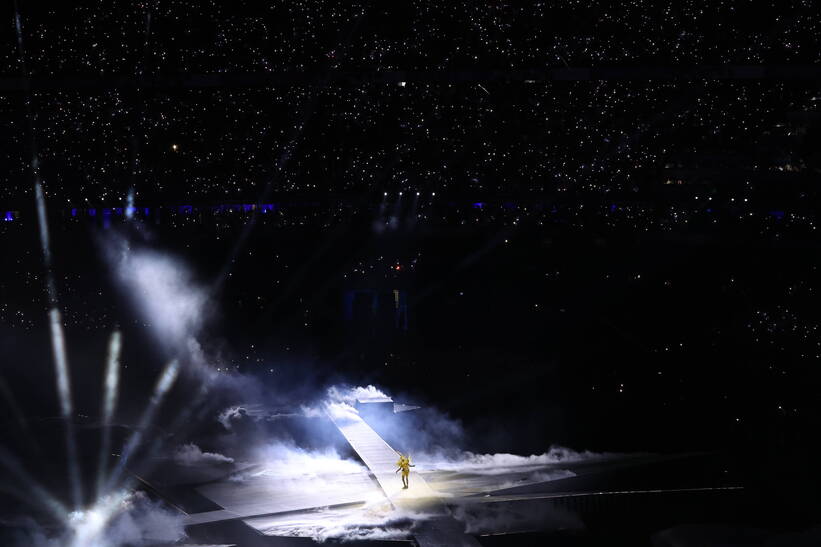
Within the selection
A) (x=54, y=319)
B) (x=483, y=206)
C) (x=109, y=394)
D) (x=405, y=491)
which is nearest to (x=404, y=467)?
(x=405, y=491)

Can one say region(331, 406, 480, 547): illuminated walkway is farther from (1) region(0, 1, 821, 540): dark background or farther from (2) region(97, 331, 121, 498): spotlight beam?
(2) region(97, 331, 121, 498): spotlight beam

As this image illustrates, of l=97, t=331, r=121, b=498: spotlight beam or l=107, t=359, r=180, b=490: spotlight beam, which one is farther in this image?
l=97, t=331, r=121, b=498: spotlight beam

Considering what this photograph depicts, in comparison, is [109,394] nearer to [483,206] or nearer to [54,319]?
[54,319]

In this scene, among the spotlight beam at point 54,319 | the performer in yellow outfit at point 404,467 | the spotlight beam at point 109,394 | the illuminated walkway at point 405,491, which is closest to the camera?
the illuminated walkway at point 405,491

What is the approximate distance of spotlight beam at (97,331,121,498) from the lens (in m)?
12.0

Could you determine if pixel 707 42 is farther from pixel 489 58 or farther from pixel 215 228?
pixel 215 228

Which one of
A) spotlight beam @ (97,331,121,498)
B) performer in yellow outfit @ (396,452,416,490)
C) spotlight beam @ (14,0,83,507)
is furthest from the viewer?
spotlight beam @ (97,331,121,498)

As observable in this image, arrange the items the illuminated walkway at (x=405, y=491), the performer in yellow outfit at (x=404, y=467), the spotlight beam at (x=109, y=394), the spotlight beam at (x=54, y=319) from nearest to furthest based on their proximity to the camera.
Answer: the illuminated walkway at (x=405, y=491), the performer in yellow outfit at (x=404, y=467), the spotlight beam at (x=54, y=319), the spotlight beam at (x=109, y=394)

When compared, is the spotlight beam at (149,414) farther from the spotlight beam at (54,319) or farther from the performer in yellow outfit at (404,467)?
the performer in yellow outfit at (404,467)

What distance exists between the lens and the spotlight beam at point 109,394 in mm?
12016

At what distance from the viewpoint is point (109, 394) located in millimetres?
16828

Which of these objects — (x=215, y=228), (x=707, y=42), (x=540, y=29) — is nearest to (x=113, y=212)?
(x=215, y=228)

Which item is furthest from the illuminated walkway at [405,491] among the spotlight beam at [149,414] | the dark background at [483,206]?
the spotlight beam at [149,414]

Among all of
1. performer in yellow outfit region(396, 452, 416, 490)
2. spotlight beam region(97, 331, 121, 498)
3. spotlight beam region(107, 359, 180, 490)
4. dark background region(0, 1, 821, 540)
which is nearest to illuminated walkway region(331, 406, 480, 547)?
performer in yellow outfit region(396, 452, 416, 490)
